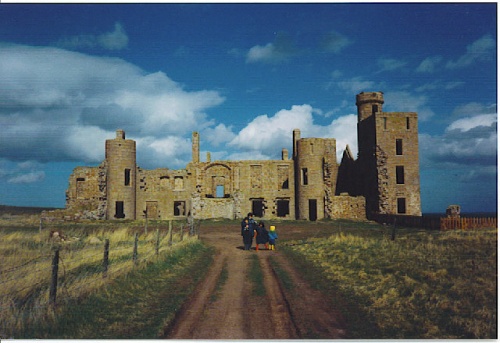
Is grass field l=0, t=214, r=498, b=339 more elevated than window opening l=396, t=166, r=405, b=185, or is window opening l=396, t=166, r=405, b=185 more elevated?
window opening l=396, t=166, r=405, b=185

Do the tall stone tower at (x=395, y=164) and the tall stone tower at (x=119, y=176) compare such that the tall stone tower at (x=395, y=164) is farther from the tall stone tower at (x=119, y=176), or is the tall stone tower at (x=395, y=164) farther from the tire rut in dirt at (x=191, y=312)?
the tire rut in dirt at (x=191, y=312)

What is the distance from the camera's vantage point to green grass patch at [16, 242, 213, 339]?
6.86m

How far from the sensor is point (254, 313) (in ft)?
26.0

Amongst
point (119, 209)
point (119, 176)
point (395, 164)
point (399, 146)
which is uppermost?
point (399, 146)

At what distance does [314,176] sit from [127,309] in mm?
31856

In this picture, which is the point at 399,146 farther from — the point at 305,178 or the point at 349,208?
the point at 305,178

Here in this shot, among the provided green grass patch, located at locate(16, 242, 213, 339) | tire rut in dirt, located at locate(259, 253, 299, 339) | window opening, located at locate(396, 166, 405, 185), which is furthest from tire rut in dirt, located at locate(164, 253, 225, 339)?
window opening, located at locate(396, 166, 405, 185)

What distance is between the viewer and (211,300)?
878cm

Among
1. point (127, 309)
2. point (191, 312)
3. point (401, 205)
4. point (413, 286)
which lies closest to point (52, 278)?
point (127, 309)

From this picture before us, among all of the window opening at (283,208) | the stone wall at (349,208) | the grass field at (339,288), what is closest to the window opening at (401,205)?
the stone wall at (349,208)

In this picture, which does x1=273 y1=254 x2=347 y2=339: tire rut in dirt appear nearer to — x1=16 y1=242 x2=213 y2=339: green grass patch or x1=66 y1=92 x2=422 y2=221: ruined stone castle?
x1=16 y1=242 x2=213 y2=339: green grass patch

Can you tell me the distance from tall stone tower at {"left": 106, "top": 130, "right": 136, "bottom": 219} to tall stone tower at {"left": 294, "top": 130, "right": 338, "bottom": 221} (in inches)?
677

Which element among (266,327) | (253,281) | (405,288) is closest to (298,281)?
(253,281)

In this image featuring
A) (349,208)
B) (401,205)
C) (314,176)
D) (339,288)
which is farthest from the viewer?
(314,176)
